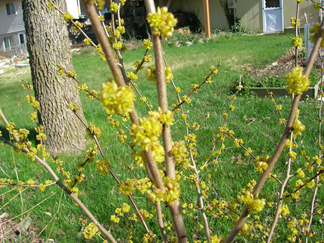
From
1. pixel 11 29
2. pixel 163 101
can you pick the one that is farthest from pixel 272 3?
pixel 11 29

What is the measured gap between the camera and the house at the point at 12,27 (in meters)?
25.6

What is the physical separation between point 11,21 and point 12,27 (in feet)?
1.90

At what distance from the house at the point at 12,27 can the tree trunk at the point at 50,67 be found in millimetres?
22602

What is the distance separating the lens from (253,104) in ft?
16.9

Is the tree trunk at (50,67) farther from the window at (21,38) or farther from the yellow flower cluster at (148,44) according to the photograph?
the window at (21,38)

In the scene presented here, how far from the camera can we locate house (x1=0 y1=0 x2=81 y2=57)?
25570 mm

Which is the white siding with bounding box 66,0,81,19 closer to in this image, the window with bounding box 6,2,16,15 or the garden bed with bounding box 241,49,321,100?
the window with bounding box 6,2,16,15

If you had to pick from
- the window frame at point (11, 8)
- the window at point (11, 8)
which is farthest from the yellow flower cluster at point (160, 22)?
the window at point (11, 8)

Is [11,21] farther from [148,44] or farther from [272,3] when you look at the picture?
[148,44]


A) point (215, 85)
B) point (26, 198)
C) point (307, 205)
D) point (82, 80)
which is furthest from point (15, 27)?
point (307, 205)

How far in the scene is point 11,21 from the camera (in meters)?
26.9

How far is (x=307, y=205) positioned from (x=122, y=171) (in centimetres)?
203

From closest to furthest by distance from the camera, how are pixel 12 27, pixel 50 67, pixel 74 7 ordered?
pixel 50 67
pixel 74 7
pixel 12 27

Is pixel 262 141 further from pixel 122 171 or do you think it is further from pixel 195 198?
pixel 122 171
